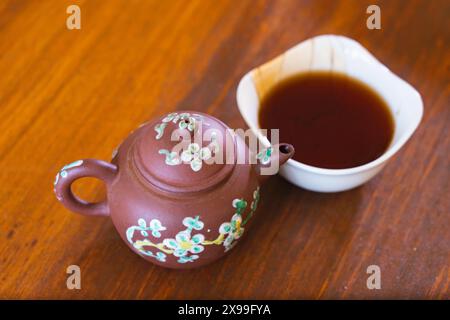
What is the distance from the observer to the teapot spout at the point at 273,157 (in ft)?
2.64

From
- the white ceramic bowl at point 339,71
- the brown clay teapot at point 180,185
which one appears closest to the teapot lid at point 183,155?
the brown clay teapot at point 180,185

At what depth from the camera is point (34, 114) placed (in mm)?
1040

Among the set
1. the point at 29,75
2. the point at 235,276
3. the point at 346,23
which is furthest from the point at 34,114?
the point at 346,23

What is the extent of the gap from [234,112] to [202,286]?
339 mm

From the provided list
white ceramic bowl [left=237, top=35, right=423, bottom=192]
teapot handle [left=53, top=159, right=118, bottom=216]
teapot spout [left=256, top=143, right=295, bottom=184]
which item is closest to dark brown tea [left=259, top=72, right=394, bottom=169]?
white ceramic bowl [left=237, top=35, right=423, bottom=192]

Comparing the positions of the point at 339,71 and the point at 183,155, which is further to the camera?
the point at 339,71

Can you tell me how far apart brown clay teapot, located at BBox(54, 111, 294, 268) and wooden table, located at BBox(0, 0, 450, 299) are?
105 mm

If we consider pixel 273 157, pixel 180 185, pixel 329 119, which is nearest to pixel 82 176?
pixel 180 185

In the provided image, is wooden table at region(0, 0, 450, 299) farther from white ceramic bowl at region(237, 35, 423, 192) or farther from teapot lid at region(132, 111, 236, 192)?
teapot lid at region(132, 111, 236, 192)

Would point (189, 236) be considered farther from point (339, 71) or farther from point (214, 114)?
point (339, 71)

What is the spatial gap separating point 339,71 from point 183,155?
0.42 m

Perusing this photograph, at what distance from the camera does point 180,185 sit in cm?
74

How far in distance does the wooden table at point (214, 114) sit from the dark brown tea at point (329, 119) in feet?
0.24

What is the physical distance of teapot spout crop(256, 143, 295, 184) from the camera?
31.7 inches
